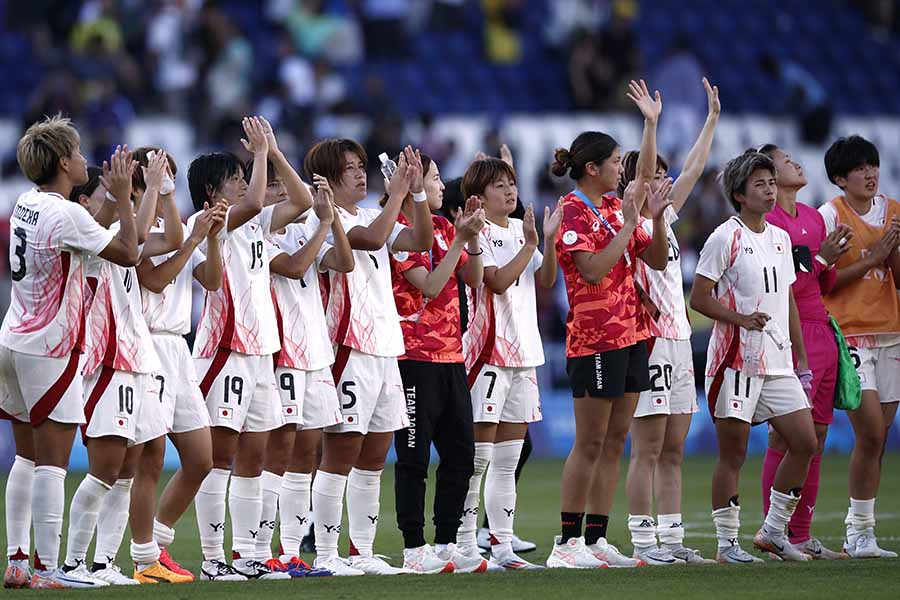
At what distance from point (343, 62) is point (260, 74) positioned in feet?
4.19

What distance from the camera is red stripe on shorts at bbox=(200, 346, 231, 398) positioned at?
8.12 meters

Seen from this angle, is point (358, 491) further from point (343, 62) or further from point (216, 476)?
point (343, 62)

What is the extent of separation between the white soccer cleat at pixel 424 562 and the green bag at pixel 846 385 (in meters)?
2.73

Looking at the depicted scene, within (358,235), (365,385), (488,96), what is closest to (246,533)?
(365,385)

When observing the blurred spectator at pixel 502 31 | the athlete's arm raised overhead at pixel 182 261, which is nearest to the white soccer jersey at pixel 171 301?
the athlete's arm raised overhead at pixel 182 261

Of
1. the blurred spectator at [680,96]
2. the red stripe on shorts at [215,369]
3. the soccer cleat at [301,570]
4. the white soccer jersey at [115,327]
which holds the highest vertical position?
the blurred spectator at [680,96]

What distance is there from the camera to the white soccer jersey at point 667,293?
359 inches

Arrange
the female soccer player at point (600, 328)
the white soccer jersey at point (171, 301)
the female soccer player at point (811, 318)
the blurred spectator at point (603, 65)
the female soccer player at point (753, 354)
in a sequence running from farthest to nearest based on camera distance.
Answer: the blurred spectator at point (603, 65), the female soccer player at point (811, 318), the female soccer player at point (753, 354), the female soccer player at point (600, 328), the white soccer jersey at point (171, 301)

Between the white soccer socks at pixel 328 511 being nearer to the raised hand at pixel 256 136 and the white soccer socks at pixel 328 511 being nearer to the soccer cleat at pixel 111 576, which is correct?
the soccer cleat at pixel 111 576

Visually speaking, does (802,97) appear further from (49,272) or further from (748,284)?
(49,272)

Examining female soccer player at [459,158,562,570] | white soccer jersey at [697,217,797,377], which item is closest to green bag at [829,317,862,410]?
white soccer jersey at [697,217,797,377]

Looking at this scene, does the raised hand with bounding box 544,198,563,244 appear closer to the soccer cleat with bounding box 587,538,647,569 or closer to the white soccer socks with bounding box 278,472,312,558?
the soccer cleat with bounding box 587,538,647,569

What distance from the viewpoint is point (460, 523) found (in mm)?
8664

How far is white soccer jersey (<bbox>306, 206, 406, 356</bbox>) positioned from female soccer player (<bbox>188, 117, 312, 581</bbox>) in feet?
1.29
